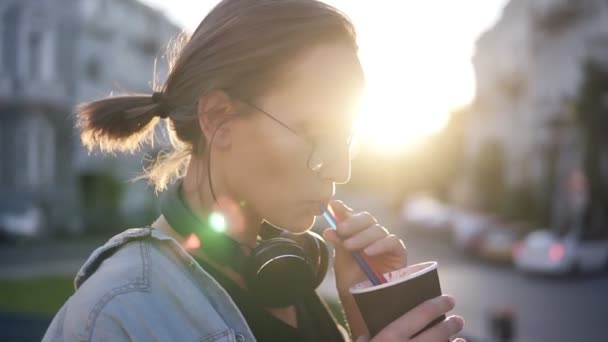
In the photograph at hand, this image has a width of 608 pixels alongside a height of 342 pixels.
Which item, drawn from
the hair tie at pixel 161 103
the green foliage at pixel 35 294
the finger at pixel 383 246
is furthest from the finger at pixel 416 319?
the green foliage at pixel 35 294

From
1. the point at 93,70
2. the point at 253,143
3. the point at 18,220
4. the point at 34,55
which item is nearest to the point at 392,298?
the point at 253,143

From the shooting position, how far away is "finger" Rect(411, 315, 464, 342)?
160 centimetres

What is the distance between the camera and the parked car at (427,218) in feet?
Answer: 108

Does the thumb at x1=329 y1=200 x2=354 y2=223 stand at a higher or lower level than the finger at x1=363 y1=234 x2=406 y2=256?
higher

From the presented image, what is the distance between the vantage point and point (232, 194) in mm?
1832

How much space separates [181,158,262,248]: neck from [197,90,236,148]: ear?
0.35ft

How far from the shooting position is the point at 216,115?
178 centimetres

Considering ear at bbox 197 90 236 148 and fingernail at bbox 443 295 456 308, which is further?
ear at bbox 197 90 236 148

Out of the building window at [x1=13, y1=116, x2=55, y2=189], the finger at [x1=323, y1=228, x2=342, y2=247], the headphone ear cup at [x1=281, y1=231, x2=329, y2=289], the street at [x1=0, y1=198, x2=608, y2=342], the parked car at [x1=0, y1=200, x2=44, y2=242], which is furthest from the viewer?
the building window at [x1=13, y1=116, x2=55, y2=189]

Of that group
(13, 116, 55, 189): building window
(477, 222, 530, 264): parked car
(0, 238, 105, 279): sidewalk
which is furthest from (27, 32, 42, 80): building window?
(477, 222, 530, 264): parked car

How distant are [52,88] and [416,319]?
33129mm

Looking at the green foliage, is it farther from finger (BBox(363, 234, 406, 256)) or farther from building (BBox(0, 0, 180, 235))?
building (BBox(0, 0, 180, 235))

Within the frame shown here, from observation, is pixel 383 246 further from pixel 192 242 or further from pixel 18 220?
pixel 18 220

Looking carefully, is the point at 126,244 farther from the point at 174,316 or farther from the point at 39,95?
the point at 39,95
